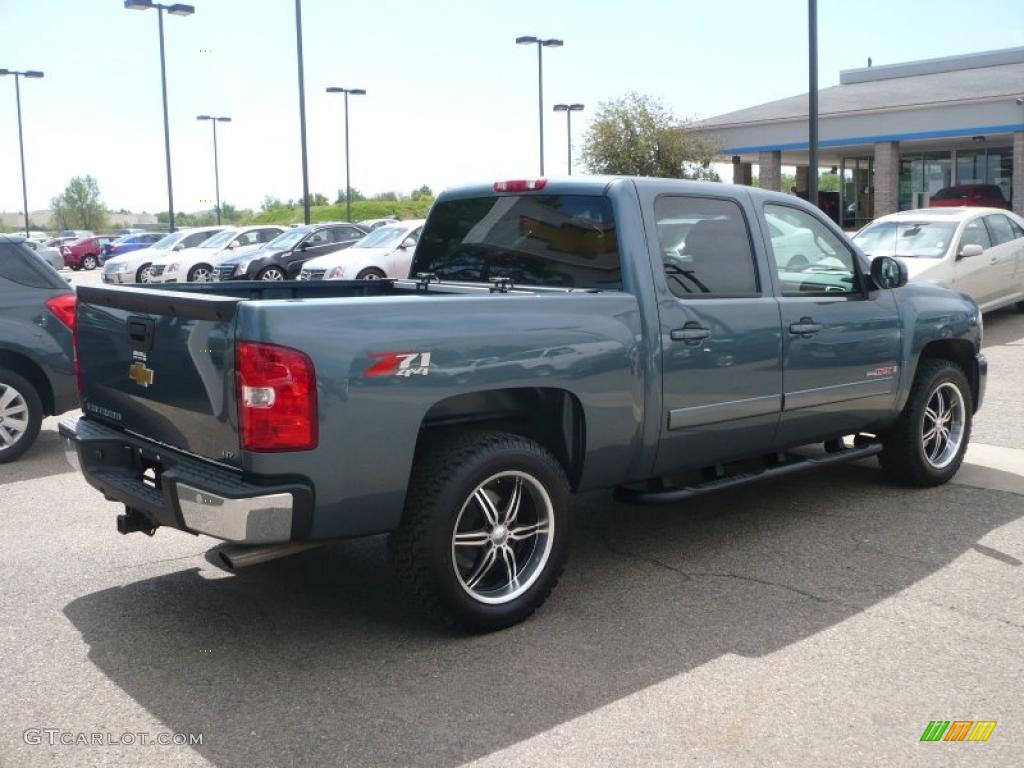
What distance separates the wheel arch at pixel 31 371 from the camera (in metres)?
7.94

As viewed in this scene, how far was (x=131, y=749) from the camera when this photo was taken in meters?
3.50

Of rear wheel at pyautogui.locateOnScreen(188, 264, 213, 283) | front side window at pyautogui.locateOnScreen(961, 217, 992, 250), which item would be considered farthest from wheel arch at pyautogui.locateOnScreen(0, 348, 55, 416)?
rear wheel at pyautogui.locateOnScreen(188, 264, 213, 283)

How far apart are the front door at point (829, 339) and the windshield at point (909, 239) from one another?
785cm

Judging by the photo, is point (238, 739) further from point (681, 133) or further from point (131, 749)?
point (681, 133)

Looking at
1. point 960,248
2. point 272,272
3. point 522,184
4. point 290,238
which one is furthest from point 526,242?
point 290,238

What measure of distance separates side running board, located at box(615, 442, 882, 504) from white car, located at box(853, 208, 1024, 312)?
7.39 meters

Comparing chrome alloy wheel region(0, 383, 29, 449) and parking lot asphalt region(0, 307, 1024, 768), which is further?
chrome alloy wheel region(0, 383, 29, 449)

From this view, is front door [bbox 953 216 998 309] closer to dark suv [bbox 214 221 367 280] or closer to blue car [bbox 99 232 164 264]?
dark suv [bbox 214 221 367 280]

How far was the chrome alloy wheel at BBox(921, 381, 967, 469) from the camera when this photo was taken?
6758 mm

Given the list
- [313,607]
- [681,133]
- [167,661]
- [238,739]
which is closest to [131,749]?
[238,739]

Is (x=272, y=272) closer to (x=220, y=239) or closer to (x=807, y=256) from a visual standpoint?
(x=220, y=239)

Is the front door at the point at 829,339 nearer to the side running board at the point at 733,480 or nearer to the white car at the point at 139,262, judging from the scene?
the side running board at the point at 733,480

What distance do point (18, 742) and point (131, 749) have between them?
386 mm

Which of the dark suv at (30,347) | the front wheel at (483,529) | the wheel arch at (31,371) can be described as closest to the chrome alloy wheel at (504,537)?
the front wheel at (483,529)
